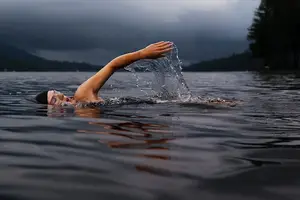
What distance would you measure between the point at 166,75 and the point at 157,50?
154 centimetres

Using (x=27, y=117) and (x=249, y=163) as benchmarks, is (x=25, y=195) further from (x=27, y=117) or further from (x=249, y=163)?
(x=27, y=117)

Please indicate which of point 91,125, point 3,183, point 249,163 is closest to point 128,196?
point 3,183

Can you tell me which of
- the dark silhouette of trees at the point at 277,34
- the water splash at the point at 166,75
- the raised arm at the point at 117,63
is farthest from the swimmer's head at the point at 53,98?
the dark silhouette of trees at the point at 277,34

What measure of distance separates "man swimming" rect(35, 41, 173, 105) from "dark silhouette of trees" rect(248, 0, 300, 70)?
59.7 metres

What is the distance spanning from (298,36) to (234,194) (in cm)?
6683

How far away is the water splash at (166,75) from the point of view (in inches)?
373

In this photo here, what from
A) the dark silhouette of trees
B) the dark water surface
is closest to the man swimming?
the dark water surface

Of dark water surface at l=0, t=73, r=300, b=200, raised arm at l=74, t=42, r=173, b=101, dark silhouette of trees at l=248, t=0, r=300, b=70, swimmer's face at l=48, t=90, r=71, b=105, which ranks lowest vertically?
dark water surface at l=0, t=73, r=300, b=200

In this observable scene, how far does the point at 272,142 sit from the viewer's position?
4.68 meters

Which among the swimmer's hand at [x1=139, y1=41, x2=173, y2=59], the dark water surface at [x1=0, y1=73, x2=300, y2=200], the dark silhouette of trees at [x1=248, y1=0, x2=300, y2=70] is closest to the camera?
the dark water surface at [x1=0, y1=73, x2=300, y2=200]

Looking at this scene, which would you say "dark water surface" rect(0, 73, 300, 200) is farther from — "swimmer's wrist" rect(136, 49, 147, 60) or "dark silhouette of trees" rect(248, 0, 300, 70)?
"dark silhouette of trees" rect(248, 0, 300, 70)

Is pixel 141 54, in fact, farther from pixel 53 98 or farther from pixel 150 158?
pixel 150 158

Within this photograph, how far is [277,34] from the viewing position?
6569cm

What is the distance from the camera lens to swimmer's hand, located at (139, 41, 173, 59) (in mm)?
8766
